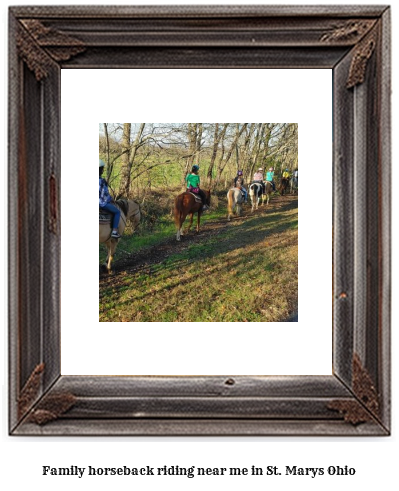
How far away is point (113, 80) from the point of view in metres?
1.54

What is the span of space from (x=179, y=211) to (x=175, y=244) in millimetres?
106

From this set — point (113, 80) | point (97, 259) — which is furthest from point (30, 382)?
point (113, 80)

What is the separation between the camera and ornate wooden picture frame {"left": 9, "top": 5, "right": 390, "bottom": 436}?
4.91 feet

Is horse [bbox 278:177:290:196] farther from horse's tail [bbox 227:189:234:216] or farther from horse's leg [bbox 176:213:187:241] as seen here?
horse's leg [bbox 176:213:187:241]

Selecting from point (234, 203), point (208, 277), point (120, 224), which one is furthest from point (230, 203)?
point (120, 224)

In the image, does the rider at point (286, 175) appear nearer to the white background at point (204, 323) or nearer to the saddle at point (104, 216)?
the white background at point (204, 323)

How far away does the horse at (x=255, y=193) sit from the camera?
1.60 meters

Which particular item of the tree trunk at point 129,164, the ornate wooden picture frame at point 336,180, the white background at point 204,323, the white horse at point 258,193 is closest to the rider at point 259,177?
the white horse at point 258,193

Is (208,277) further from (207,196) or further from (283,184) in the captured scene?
(283,184)

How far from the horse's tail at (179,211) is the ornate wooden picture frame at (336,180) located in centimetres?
37

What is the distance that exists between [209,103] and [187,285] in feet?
1.86

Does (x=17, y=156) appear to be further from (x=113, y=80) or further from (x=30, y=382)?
(x=30, y=382)

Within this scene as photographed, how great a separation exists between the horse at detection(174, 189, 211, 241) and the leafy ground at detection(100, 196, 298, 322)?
27 mm
